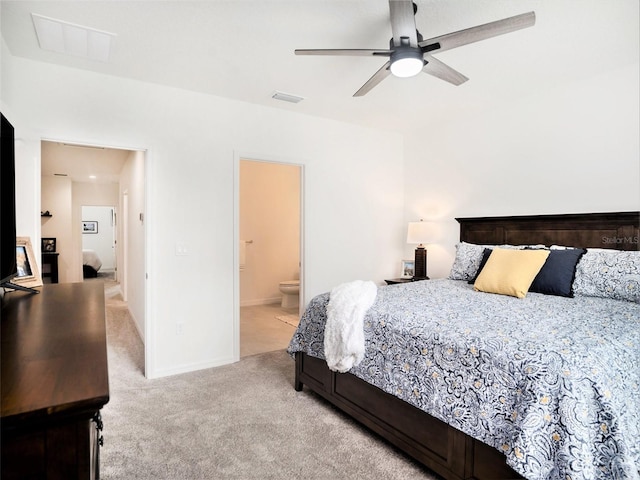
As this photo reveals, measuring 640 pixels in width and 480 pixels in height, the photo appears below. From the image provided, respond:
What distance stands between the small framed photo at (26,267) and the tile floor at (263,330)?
2.21 metres

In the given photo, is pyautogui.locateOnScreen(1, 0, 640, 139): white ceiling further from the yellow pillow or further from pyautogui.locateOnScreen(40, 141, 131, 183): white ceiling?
pyautogui.locateOnScreen(40, 141, 131, 183): white ceiling

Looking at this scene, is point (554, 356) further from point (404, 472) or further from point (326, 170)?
point (326, 170)

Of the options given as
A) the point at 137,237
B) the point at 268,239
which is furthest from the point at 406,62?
the point at 268,239

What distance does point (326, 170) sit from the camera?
435cm

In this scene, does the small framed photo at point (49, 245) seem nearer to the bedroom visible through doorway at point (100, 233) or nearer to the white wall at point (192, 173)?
the bedroom visible through doorway at point (100, 233)

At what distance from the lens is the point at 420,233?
4.44m

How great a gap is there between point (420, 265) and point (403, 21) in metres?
3.05

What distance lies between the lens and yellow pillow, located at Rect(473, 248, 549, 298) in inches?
108

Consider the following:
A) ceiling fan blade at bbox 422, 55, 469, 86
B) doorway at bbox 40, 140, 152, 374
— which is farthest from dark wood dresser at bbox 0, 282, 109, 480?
doorway at bbox 40, 140, 152, 374

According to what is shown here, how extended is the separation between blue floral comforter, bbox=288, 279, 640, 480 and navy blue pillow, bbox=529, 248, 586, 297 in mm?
194

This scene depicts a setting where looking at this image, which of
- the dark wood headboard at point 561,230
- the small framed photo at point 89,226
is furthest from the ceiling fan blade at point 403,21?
the small framed photo at point 89,226

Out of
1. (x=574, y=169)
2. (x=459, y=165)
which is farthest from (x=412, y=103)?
(x=574, y=169)

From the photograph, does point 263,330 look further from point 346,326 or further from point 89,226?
point 89,226

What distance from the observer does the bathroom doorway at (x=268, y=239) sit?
6254 millimetres
